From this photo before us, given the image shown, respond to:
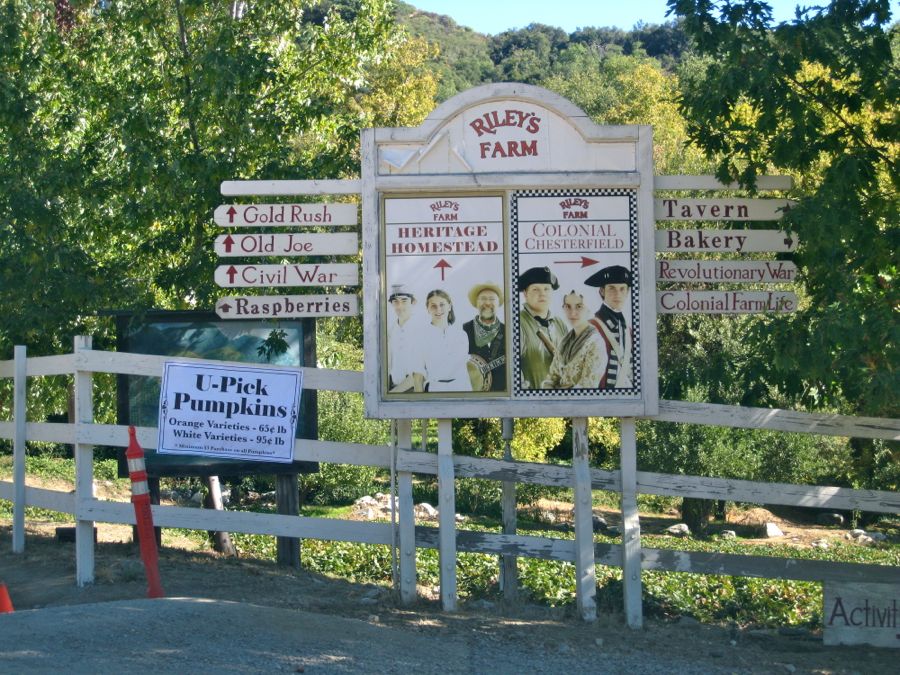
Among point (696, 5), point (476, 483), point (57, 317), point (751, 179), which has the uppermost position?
point (696, 5)

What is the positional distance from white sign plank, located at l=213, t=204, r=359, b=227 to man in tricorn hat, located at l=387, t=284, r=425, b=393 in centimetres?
75

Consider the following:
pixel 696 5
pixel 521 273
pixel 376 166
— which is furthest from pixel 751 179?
pixel 376 166

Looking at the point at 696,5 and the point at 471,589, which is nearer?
the point at 696,5

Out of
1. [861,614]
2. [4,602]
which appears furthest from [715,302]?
[4,602]

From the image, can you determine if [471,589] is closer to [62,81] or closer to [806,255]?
[806,255]

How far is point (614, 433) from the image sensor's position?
2155cm

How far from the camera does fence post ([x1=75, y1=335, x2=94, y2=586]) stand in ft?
26.6

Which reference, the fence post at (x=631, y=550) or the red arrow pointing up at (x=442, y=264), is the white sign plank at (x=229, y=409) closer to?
Result: the red arrow pointing up at (x=442, y=264)

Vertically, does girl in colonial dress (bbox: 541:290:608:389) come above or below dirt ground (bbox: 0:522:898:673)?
above

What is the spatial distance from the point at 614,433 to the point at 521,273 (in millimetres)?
14293

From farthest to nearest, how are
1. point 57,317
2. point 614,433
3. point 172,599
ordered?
point 614,433, point 57,317, point 172,599

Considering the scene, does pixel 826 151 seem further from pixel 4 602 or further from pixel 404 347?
pixel 4 602

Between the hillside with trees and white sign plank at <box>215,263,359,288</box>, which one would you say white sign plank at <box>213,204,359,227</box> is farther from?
the hillside with trees

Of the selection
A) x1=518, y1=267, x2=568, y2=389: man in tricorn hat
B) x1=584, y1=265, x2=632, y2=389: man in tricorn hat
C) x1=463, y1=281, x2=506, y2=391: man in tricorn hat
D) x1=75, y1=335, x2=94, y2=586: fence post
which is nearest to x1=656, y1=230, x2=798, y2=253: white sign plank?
x1=584, y1=265, x2=632, y2=389: man in tricorn hat
